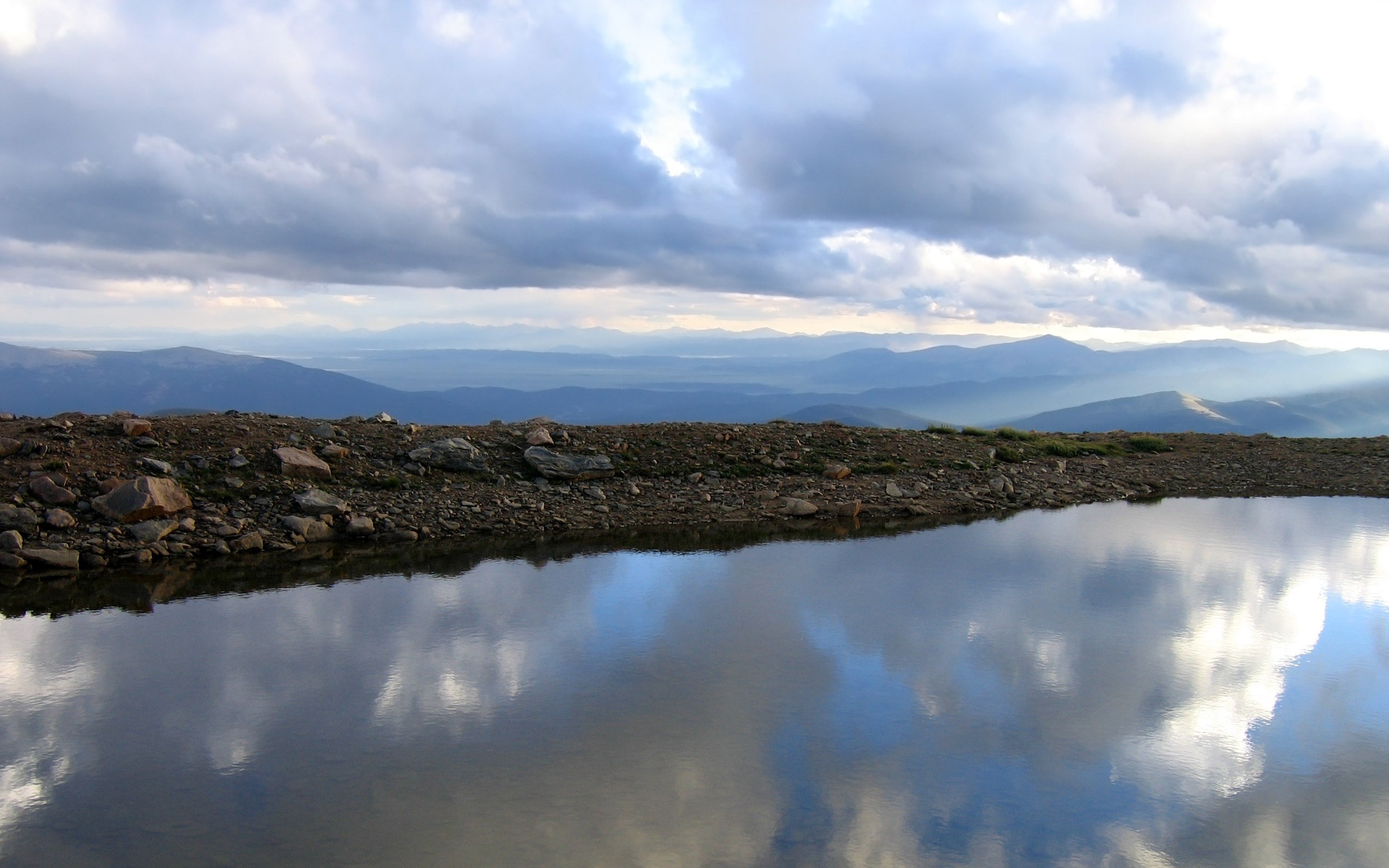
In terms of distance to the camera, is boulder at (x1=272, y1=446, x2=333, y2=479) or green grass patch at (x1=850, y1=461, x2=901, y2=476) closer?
boulder at (x1=272, y1=446, x2=333, y2=479)

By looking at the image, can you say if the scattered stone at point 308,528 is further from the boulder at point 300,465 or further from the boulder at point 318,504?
the boulder at point 300,465

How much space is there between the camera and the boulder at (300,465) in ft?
78.2

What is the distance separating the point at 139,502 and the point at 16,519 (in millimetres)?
2425

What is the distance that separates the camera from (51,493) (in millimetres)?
20672

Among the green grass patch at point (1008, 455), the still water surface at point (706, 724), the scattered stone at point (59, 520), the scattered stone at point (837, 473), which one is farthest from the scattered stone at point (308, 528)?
the green grass patch at point (1008, 455)

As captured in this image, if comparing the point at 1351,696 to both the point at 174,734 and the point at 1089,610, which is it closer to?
the point at 1089,610

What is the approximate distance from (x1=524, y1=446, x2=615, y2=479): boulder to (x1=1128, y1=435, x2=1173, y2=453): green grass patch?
2510 cm

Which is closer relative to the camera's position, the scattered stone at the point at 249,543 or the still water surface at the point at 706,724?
the still water surface at the point at 706,724

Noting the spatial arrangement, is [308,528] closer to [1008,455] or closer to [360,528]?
[360,528]

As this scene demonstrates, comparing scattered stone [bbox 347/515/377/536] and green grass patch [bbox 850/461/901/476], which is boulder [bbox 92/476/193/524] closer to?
scattered stone [bbox 347/515/377/536]

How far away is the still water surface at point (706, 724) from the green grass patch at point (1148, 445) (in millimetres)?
19738

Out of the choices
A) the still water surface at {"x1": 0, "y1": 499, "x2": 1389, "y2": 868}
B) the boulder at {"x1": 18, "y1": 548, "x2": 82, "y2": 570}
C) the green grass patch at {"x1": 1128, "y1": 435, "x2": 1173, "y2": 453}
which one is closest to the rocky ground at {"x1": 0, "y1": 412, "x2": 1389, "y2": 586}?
the boulder at {"x1": 18, "y1": 548, "x2": 82, "y2": 570}

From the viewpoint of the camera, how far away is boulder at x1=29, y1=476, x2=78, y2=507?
20.6 m

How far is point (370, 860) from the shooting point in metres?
8.80
